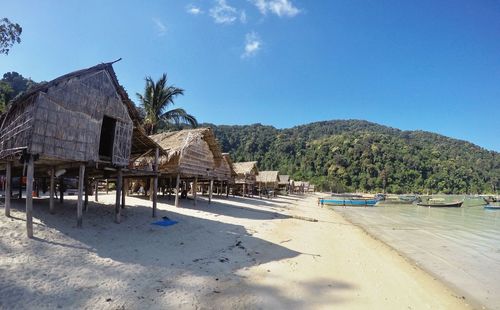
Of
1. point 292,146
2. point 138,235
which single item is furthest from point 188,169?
point 292,146

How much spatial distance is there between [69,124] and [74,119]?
217 millimetres

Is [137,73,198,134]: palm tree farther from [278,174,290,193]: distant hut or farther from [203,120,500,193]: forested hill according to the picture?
[203,120,500,193]: forested hill

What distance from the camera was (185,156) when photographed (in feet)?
53.9

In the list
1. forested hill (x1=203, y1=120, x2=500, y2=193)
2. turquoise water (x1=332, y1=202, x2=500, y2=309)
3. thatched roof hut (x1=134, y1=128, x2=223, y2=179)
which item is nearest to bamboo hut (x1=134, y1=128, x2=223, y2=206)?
thatched roof hut (x1=134, y1=128, x2=223, y2=179)

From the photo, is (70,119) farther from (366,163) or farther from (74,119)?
(366,163)

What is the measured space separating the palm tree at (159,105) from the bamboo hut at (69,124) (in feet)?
45.9

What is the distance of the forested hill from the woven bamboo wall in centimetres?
7523

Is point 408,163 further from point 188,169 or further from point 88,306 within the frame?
point 88,306

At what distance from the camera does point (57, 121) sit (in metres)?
8.65

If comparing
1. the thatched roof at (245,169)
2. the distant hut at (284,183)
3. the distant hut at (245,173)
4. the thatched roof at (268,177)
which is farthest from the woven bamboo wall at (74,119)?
the distant hut at (284,183)

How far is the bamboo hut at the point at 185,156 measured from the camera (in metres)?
16.1

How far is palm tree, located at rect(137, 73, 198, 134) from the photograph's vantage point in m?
25.0

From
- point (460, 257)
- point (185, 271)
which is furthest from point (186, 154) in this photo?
point (460, 257)

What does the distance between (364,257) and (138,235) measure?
7034mm
